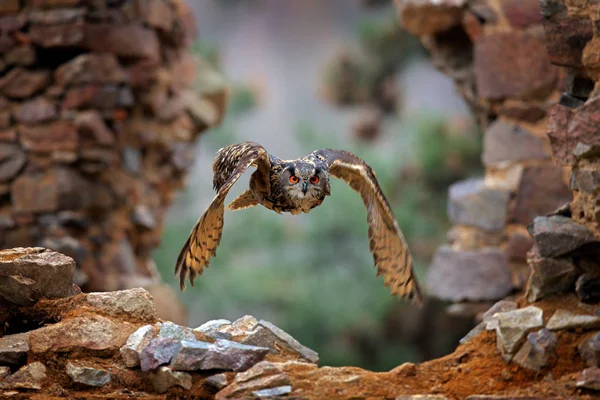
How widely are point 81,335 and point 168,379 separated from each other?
0.31 metres

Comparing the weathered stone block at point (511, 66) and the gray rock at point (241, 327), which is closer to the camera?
the gray rock at point (241, 327)

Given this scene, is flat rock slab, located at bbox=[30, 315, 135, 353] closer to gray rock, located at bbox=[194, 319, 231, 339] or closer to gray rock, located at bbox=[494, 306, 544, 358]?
gray rock, located at bbox=[194, 319, 231, 339]

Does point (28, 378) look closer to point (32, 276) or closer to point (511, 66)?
point (32, 276)

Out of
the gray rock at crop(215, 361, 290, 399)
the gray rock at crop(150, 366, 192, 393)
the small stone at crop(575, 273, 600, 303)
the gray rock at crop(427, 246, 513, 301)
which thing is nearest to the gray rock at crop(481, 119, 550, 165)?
the gray rock at crop(427, 246, 513, 301)

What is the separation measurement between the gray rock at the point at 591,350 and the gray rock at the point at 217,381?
2.91 ft

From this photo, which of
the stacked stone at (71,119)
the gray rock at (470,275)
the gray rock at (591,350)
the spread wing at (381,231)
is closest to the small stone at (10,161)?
the stacked stone at (71,119)

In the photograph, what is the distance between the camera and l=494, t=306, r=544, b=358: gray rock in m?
2.11

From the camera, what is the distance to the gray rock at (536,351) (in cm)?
207

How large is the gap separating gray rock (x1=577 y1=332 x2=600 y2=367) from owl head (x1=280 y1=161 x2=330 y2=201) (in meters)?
0.96

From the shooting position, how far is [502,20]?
154 inches

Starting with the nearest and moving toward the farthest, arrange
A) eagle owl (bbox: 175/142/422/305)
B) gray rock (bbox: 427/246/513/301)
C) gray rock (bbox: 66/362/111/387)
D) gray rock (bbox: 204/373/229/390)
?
gray rock (bbox: 204/373/229/390), gray rock (bbox: 66/362/111/387), eagle owl (bbox: 175/142/422/305), gray rock (bbox: 427/246/513/301)

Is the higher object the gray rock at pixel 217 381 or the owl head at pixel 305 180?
the owl head at pixel 305 180

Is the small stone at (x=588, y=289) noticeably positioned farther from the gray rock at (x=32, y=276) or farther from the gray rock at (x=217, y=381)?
the gray rock at (x=32, y=276)

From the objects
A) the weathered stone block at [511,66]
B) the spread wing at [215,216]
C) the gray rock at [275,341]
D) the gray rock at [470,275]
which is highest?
the weathered stone block at [511,66]
